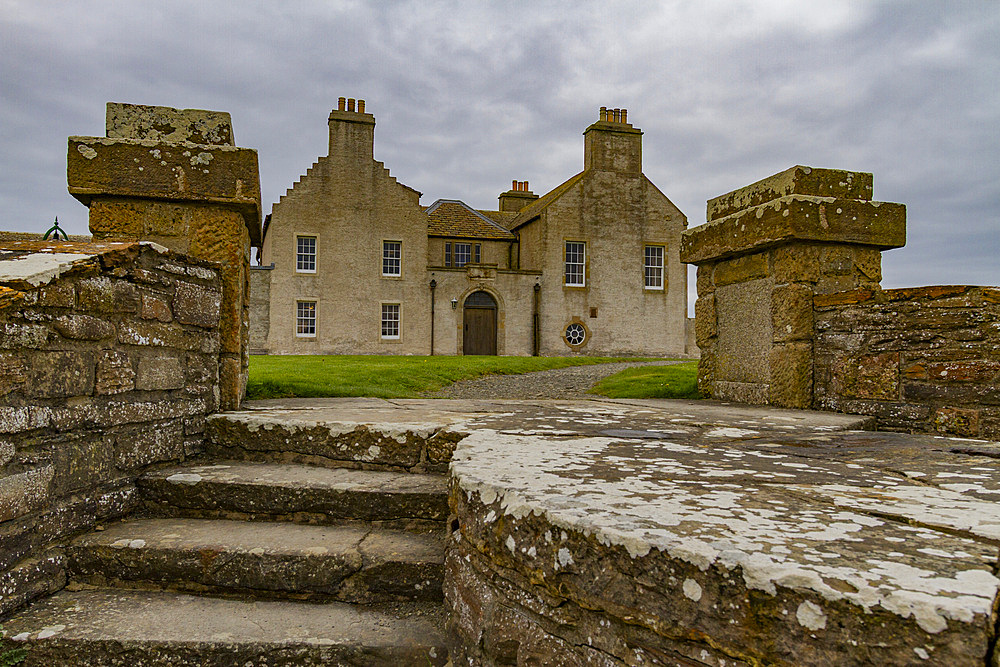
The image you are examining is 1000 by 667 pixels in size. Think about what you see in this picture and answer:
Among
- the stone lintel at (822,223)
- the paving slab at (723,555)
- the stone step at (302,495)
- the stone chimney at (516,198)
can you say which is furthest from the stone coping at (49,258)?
the stone chimney at (516,198)

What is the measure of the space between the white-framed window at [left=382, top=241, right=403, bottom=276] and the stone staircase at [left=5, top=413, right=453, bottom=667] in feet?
75.2

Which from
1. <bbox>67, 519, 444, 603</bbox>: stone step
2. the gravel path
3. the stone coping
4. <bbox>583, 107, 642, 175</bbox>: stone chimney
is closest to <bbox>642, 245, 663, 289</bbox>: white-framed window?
<bbox>583, 107, 642, 175</bbox>: stone chimney

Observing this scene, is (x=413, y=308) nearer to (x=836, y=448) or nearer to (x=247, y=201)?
(x=247, y=201)

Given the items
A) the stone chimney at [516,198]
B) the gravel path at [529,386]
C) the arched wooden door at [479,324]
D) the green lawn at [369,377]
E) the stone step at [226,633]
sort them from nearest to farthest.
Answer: the stone step at [226,633]
the green lawn at [369,377]
the gravel path at [529,386]
the arched wooden door at [479,324]
the stone chimney at [516,198]

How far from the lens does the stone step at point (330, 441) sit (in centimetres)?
359

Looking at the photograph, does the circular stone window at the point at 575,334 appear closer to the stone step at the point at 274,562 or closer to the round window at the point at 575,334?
the round window at the point at 575,334

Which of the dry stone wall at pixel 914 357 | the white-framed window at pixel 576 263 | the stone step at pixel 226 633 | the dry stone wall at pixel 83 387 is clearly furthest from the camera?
the white-framed window at pixel 576 263

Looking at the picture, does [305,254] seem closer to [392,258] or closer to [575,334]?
[392,258]

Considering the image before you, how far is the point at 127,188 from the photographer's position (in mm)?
4406

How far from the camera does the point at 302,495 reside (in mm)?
3281

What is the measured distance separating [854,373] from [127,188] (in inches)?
209

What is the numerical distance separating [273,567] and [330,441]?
0.98 m

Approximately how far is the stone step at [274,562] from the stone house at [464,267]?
22879 mm

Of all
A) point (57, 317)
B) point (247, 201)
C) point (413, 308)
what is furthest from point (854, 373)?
point (413, 308)
